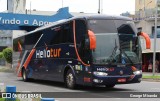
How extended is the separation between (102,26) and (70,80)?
10.1 ft

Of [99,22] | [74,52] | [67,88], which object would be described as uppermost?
[99,22]

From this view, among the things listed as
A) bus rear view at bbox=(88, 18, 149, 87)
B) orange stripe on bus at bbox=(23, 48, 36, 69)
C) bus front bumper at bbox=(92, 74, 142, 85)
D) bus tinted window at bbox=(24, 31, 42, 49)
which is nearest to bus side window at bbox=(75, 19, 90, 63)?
bus rear view at bbox=(88, 18, 149, 87)

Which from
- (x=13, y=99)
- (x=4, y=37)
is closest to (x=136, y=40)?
(x=13, y=99)

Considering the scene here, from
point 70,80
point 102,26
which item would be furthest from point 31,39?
point 102,26

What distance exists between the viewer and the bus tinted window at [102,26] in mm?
16984

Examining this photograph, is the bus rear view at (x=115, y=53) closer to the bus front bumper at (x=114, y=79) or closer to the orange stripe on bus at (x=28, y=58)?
the bus front bumper at (x=114, y=79)

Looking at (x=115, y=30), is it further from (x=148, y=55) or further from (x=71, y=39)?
(x=148, y=55)

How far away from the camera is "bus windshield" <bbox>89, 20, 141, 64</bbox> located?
16562mm

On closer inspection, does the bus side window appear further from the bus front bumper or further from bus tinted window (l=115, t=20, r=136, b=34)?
bus tinted window (l=115, t=20, r=136, b=34)

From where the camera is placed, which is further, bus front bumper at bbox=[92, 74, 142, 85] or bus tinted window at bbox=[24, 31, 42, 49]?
bus tinted window at bbox=[24, 31, 42, 49]

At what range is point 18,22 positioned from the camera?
1431 inches

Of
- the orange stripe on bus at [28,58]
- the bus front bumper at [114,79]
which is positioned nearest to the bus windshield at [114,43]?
the bus front bumper at [114,79]

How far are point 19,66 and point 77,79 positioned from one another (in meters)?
10.9

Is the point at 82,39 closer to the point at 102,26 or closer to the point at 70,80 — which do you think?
A: the point at 102,26
